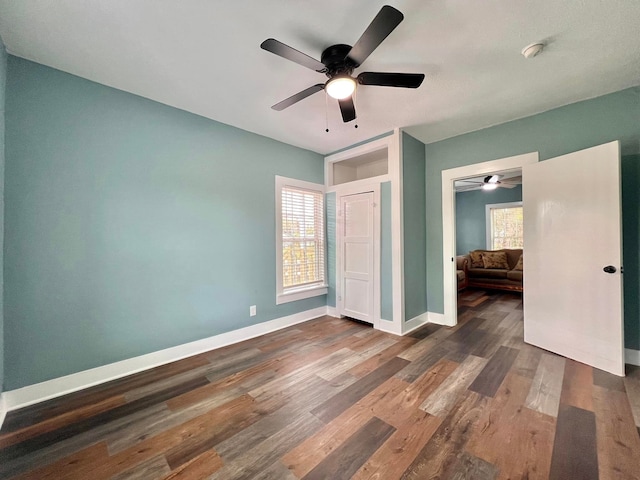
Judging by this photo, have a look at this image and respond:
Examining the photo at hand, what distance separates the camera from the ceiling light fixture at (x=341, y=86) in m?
1.79

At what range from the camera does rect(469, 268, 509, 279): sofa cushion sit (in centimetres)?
542

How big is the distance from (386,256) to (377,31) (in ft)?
8.23

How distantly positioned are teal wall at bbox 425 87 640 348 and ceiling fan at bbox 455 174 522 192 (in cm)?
135

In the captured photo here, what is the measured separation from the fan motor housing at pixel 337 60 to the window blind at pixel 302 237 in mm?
1937

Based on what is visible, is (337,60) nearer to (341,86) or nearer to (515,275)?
(341,86)

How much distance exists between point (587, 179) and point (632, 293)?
3.91ft

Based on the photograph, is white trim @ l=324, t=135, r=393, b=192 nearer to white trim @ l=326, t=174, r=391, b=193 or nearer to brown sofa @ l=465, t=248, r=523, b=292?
white trim @ l=326, t=174, r=391, b=193

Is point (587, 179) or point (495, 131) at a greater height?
point (495, 131)

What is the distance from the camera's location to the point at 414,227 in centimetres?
354

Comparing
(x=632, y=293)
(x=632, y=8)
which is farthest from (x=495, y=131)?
(x=632, y=293)

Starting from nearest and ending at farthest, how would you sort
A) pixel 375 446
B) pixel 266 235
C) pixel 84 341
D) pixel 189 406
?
pixel 375 446
pixel 189 406
pixel 84 341
pixel 266 235

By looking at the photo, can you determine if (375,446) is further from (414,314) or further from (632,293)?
(632,293)

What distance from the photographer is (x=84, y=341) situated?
2.11 m

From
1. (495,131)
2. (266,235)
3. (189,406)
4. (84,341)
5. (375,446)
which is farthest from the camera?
(266,235)
